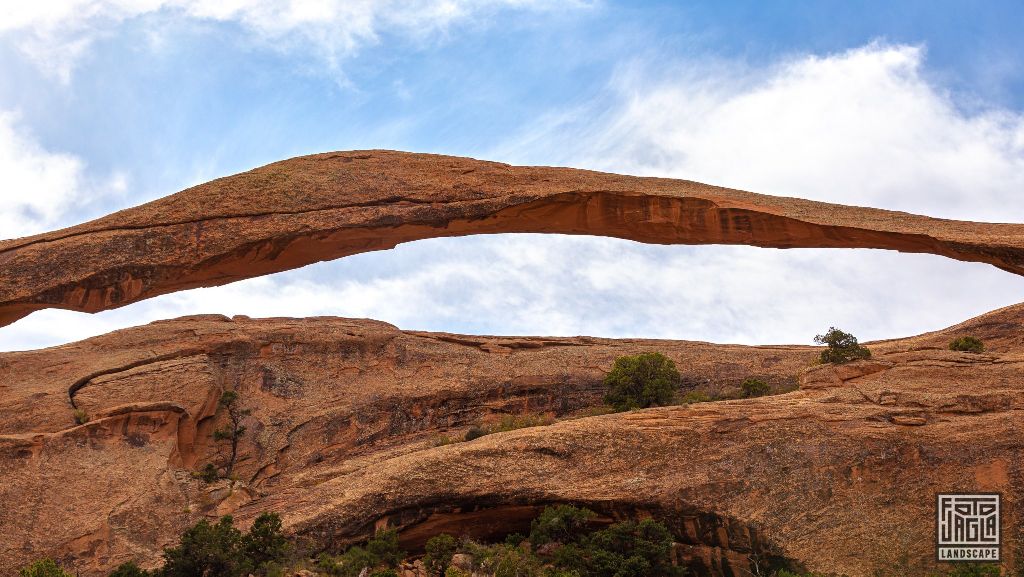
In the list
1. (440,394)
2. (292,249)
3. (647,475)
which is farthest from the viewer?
(440,394)

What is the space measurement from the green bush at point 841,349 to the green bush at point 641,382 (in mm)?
5382

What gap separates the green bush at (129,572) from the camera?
26.7 metres

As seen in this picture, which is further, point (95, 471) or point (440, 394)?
point (440, 394)

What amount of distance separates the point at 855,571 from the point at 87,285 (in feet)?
69.9

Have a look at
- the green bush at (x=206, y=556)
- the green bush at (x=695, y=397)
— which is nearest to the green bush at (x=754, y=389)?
the green bush at (x=695, y=397)

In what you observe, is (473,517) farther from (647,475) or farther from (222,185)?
(222,185)

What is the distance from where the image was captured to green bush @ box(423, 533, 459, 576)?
27.2 meters

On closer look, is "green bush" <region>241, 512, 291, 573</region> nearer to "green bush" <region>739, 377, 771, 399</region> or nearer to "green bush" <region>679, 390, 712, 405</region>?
"green bush" <region>679, 390, 712, 405</region>

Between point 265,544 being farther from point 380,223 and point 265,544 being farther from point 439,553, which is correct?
point 380,223

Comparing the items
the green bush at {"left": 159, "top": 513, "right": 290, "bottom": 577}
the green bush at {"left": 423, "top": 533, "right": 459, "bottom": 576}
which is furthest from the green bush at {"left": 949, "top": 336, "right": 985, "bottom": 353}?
the green bush at {"left": 159, "top": 513, "right": 290, "bottom": 577}

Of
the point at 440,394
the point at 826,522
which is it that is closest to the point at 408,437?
the point at 440,394

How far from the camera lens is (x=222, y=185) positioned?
30891mm

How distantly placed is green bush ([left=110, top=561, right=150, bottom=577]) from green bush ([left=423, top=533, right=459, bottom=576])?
22.8 ft

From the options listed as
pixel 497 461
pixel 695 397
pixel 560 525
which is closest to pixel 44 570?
pixel 497 461
